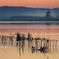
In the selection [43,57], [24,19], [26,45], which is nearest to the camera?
[43,57]

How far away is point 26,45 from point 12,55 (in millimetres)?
1972

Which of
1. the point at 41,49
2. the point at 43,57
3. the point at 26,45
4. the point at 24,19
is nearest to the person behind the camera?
the point at 43,57

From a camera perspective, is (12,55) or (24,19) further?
(24,19)

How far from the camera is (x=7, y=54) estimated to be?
10031 millimetres

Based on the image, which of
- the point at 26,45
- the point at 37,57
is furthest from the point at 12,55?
the point at 26,45

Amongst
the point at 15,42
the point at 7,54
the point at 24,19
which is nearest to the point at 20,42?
the point at 15,42

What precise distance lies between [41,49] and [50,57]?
127 cm

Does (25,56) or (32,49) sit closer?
(25,56)

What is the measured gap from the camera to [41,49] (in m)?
10.8

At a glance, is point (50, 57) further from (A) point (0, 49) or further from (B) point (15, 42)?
(B) point (15, 42)

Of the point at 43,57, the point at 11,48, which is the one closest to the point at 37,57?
the point at 43,57

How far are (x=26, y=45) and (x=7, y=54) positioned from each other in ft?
6.21

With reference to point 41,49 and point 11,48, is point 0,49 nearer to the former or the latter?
point 11,48

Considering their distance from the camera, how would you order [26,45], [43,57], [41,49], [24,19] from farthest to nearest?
[24,19] → [26,45] → [41,49] → [43,57]
